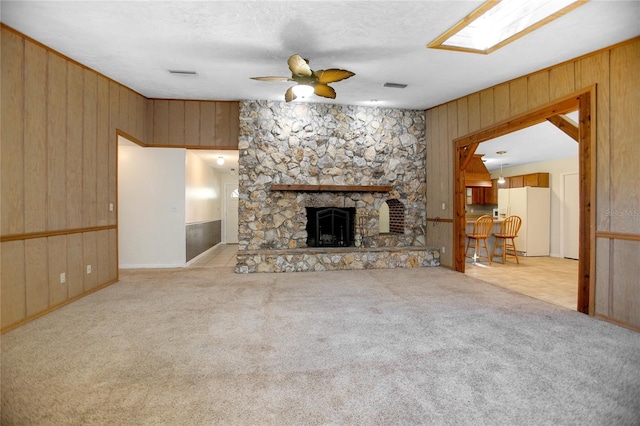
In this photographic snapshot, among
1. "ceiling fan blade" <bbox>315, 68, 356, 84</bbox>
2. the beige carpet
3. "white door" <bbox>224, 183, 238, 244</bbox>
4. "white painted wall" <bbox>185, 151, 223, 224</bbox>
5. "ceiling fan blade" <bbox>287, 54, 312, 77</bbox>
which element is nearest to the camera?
the beige carpet

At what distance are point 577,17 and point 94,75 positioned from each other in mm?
5413

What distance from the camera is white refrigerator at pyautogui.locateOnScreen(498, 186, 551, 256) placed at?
22.8 ft

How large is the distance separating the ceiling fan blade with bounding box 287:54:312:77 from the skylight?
138 centimetres

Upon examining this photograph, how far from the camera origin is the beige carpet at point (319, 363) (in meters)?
1.56

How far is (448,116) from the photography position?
17.2 ft

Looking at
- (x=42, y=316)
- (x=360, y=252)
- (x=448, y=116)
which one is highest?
(x=448, y=116)

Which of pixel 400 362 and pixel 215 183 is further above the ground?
pixel 215 183

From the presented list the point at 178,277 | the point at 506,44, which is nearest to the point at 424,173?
the point at 506,44

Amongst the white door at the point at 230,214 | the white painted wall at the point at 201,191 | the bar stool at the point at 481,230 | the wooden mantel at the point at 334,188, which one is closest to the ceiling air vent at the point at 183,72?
the white painted wall at the point at 201,191

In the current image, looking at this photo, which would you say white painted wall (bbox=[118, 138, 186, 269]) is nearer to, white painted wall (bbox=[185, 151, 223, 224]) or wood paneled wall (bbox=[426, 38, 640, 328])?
white painted wall (bbox=[185, 151, 223, 224])

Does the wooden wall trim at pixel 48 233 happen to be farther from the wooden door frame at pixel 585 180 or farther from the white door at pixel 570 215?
the white door at pixel 570 215

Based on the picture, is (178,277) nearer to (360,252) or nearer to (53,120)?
(53,120)

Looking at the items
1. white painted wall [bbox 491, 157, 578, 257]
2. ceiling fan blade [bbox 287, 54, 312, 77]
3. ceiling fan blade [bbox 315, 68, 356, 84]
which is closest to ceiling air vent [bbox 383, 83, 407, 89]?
ceiling fan blade [bbox 315, 68, 356, 84]

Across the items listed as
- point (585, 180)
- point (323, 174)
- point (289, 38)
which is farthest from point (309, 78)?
point (585, 180)
